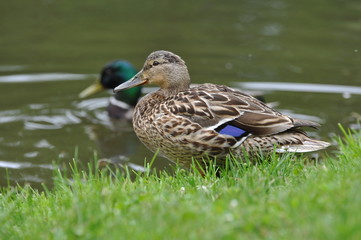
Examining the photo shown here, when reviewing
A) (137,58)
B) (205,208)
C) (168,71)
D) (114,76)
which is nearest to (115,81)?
(114,76)

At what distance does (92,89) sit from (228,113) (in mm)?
5899

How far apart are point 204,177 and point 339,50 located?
862 cm

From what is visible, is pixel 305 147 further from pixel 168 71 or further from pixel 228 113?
pixel 168 71

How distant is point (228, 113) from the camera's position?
6383 mm

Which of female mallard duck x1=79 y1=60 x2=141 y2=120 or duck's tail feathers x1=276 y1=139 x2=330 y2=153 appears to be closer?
duck's tail feathers x1=276 y1=139 x2=330 y2=153

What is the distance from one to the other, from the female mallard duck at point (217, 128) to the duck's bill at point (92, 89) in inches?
208

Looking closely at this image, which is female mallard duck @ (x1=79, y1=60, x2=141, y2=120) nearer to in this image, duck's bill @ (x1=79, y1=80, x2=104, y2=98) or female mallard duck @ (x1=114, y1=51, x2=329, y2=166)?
duck's bill @ (x1=79, y1=80, x2=104, y2=98)

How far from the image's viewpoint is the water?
10000 millimetres

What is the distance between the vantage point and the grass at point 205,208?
4.01 metres

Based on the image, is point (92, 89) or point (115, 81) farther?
point (115, 81)

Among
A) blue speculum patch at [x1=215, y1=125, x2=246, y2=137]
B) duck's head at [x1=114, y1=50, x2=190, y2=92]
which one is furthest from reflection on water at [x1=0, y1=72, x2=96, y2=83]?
blue speculum patch at [x1=215, y1=125, x2=246, y2=137]

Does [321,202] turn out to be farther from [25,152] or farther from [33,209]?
[25,152]

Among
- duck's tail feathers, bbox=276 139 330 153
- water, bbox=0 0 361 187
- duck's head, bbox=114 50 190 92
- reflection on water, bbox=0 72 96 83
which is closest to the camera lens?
duck's tail feathers, bbox=276 139 330 153

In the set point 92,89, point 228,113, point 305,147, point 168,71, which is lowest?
point 92,89
